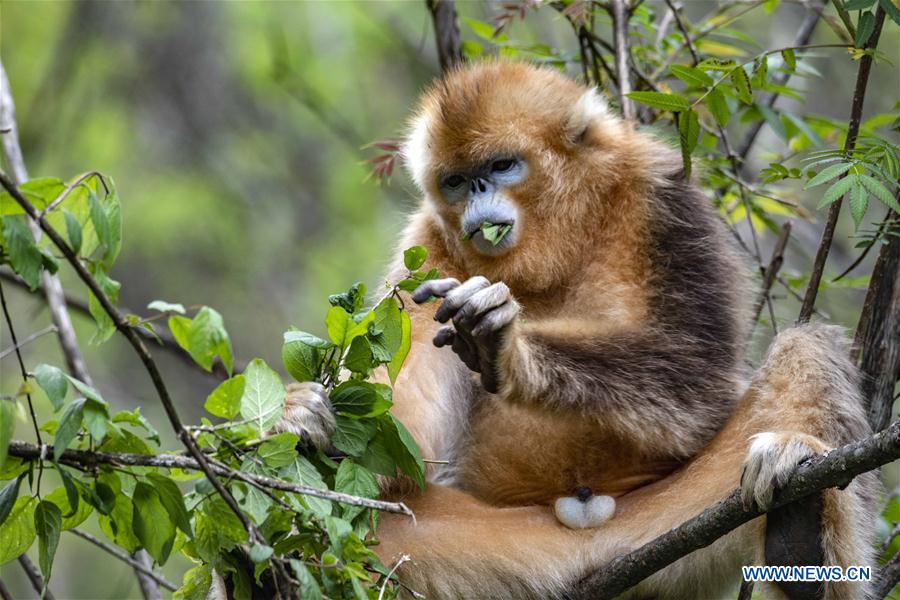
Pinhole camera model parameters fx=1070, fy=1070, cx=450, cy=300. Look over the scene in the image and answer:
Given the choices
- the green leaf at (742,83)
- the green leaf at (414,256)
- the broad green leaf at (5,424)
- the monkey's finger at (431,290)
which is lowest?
the monkey's finger at (431,290)

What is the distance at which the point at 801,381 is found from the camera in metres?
3.92

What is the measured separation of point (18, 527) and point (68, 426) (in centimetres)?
59

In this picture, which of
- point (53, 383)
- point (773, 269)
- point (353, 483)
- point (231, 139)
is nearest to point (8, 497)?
point (53, 383)

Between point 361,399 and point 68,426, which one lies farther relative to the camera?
point 361,399

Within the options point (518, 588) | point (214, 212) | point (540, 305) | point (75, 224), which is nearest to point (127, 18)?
point (214, 212)

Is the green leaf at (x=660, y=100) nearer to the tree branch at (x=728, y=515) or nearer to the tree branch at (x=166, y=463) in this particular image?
the tree branch at (x=728, y=515)

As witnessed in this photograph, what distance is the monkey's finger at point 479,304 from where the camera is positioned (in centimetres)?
351

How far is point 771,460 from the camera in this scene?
130 inches

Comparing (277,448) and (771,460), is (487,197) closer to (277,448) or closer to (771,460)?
(771,460)

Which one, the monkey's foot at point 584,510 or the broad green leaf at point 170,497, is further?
the monkey's foot at point 584,510

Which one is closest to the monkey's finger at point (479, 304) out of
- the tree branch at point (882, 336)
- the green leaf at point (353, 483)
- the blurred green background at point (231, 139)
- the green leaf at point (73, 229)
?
the green leaf at point (353, 483)

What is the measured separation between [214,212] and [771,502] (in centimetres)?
782

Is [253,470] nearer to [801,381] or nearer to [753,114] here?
[801,381]

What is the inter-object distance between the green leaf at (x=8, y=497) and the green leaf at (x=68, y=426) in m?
0.35
